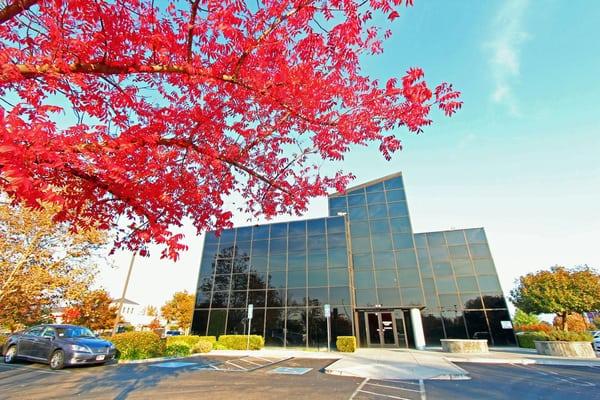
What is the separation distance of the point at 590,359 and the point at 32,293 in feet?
89.6

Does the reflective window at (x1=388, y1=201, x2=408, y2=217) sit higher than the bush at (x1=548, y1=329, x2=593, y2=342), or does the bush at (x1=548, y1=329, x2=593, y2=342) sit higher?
the reflective window at (x1=388, y1=201, x2=408, y2=217)

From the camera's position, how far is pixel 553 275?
723 inches

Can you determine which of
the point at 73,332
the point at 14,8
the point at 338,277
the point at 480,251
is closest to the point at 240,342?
the point at 338,277

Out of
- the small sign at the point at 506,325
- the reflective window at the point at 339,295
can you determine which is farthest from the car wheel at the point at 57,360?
the small sign at the point at 506,325

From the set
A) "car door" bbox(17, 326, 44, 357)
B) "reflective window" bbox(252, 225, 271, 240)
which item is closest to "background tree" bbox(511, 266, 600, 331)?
"reflective window" bbox(252, 225, 271, 240)

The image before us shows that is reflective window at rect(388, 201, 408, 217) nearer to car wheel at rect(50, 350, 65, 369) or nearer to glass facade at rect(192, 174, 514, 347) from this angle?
glass facade at rect(192, 174, 514, 347)

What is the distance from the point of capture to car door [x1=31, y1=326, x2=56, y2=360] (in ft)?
30.2

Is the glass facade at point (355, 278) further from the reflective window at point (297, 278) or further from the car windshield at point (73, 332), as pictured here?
the car windshield at point (73, 332)

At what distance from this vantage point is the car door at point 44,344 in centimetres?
920

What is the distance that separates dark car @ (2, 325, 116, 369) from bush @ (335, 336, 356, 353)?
1185 centimetres

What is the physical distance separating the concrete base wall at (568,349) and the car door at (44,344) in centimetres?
2107

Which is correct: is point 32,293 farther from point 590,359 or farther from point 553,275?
point 553,275

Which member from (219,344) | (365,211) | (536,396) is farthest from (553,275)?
(219,344)

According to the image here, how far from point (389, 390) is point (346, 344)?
10.5m
